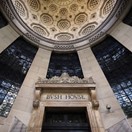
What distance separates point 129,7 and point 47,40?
808cm

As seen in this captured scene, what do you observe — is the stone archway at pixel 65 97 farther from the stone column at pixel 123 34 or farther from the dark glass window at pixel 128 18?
the dark glass window at pixel 128 18

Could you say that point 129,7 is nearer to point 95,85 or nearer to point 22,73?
point 95,85

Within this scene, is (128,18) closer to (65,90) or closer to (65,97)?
(65,90)

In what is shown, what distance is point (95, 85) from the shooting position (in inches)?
374

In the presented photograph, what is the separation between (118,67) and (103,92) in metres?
2.66

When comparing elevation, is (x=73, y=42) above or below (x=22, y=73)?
above

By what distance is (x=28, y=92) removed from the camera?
9336 millimetres

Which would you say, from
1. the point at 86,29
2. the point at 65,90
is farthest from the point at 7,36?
the point at 86,29

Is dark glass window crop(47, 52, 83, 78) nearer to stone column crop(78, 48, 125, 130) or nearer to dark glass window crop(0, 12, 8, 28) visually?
stone column crop(78, 48, 125, 130)

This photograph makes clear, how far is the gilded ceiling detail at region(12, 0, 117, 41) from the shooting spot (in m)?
16.8

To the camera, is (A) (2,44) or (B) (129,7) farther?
(B) (129,7)

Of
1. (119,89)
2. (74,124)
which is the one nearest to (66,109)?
(74,124)

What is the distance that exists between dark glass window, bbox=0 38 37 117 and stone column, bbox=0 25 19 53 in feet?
1.28

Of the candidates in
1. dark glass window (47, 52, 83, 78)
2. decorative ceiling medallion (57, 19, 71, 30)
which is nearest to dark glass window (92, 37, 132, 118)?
dark glass window (47, 52, 83, 78)
